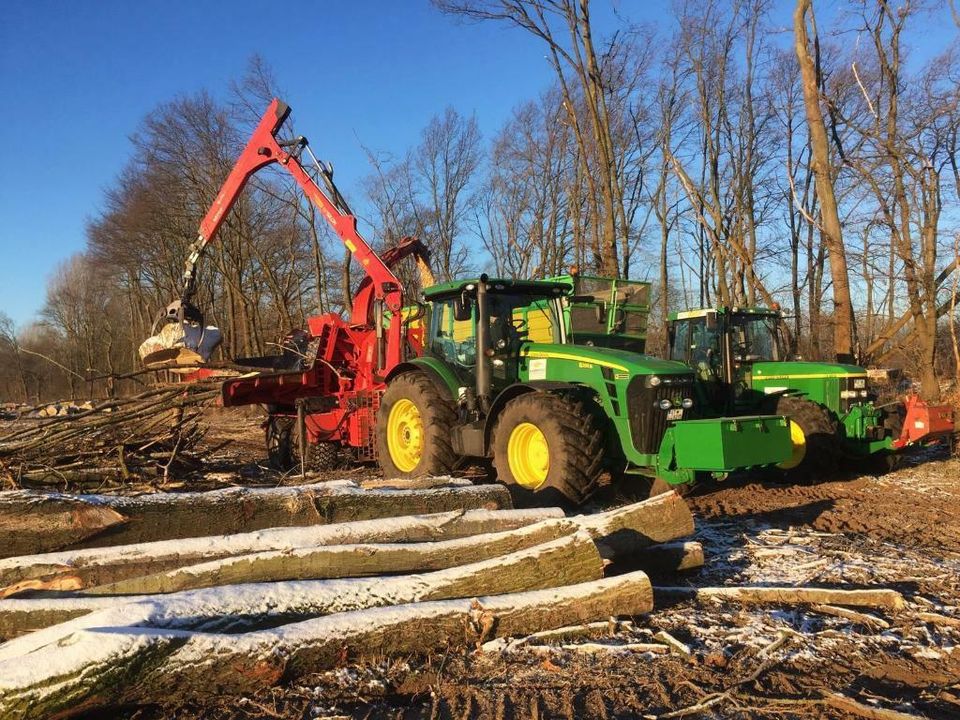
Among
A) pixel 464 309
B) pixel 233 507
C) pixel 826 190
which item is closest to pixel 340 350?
pixel 464 309

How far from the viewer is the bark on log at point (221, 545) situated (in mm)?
3893

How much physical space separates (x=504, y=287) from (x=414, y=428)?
2020 mm

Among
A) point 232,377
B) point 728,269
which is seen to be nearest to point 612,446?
point 232,377

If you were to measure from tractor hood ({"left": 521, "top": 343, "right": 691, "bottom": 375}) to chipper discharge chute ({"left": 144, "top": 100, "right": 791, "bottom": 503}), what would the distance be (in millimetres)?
14

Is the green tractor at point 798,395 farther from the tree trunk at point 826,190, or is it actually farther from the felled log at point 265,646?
the felled log at point 265,646

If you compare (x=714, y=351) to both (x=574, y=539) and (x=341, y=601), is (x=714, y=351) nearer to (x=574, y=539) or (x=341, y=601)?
(x=574, y=539)

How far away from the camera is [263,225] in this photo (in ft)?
97.1

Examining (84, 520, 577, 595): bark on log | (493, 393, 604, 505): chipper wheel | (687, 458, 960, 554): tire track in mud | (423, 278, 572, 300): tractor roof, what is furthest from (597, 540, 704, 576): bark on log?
(423, 278, 572, 300): tractor roof

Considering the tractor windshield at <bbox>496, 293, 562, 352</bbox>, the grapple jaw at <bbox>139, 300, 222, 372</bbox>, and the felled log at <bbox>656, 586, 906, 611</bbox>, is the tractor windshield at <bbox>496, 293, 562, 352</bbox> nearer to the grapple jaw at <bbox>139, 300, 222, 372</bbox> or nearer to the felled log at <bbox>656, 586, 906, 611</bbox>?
the felled log at <bbox>656, 586, 906, 611</bbox>

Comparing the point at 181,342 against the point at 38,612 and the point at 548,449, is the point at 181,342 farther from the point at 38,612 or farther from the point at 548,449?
the point at 38,612

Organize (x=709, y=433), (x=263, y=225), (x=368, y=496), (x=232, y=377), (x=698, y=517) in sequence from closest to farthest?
(x=368, y=496) → (x=709, y=433) → (x=698, y=517) → (x=232, y=377) → (x=263, y=225)

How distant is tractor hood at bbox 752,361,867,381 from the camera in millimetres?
9117

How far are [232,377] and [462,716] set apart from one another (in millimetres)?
7196

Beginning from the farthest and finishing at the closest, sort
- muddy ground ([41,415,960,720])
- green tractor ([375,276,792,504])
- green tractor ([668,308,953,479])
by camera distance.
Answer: green tractor ([668,308,953,479]) < green tractor ([375,276,792,504]) < muddy ground ([41,415,960,720])
